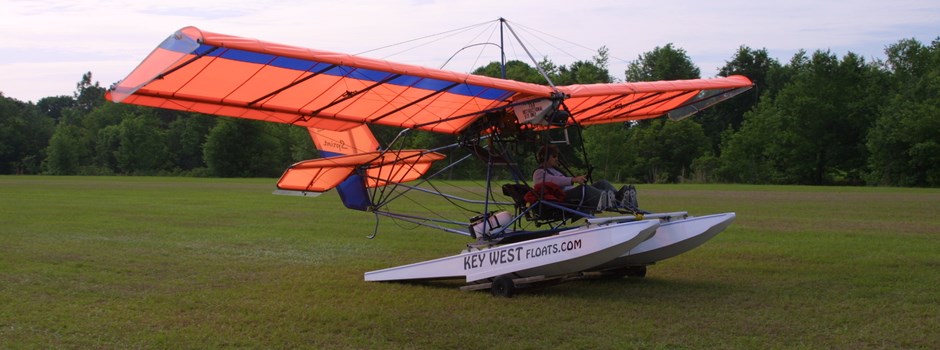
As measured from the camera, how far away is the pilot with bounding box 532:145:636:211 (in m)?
10.1

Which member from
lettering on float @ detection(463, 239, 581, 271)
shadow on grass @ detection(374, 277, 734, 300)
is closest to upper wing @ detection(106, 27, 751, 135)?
lettering on float @ detection(463, 239, 581, 271)

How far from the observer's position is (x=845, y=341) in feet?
A: 23.0

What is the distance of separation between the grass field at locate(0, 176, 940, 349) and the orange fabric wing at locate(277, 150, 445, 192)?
3.97 feet

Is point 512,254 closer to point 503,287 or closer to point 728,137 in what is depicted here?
point 503,287

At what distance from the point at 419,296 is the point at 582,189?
2286 mm

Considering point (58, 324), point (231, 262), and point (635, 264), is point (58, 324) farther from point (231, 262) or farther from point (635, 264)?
point (635, 264)

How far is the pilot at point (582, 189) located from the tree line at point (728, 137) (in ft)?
96.9

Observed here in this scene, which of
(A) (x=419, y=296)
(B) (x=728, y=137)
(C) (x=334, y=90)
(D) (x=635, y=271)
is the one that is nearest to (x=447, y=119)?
(C) (x=334, y=90)

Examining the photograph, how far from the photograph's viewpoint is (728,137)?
77375 millimetres

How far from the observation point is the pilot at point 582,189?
33.1 feet

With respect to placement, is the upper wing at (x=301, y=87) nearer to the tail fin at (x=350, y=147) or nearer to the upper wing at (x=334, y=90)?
the upper wing at (x=334, y=90)

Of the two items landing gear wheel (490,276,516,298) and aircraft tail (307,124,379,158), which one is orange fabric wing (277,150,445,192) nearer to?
aircraft tail (307,124,379,158)

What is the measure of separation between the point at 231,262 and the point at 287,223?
7301 millimetres

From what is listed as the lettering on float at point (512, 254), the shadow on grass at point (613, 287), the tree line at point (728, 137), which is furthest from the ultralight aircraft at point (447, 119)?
the tree line at point (728, 137)
